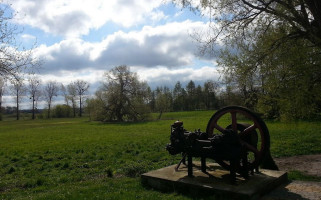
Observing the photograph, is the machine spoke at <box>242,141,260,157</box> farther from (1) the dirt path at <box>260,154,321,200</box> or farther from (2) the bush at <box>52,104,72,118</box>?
(2) the bush at <box>52,104,72,118</box>

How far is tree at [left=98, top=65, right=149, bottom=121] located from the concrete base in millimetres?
44577

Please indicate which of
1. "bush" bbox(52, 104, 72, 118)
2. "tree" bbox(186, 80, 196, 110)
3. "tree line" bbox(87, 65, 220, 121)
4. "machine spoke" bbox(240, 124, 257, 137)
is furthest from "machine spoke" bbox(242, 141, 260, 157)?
"bush" bbox(52, 104, 72, 118)

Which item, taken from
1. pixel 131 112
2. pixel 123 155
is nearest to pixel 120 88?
pixel 131 112

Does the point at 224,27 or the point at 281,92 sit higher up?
the point at 224,27

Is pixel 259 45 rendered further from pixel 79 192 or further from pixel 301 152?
pixel 79 192

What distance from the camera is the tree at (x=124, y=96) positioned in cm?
5172

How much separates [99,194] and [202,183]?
2.50m

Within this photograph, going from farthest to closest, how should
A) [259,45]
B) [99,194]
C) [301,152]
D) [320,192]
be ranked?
1. [301,152]
2. [259,45]
3. [99,194]
4. [320,192]

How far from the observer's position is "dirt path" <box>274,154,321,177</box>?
870 centimetres

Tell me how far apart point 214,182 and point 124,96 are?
4661 cm

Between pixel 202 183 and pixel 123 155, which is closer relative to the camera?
pixel 202 183

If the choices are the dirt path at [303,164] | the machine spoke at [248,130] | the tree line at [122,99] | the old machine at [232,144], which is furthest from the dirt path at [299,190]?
the tree line at [122,99]

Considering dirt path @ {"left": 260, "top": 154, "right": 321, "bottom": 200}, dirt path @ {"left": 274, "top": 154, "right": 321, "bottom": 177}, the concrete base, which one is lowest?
dirt path @ {"left": 274, "top": 154, "right": 321, "bottom": 177}

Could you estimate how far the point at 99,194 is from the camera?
21.5 feet
